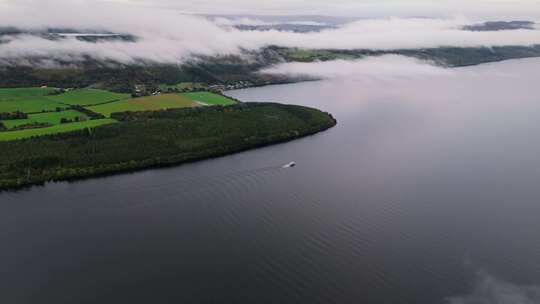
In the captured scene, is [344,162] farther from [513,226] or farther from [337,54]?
[337,54]

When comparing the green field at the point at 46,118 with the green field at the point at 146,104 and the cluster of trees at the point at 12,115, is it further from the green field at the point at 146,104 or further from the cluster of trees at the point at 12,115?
the green field at the point at 146,104

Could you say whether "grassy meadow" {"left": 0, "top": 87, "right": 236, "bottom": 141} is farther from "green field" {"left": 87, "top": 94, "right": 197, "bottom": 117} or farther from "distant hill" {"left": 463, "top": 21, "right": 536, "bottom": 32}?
"distant hill" {"left": 463, "top": 21, "right": 536, "bottom": 32}

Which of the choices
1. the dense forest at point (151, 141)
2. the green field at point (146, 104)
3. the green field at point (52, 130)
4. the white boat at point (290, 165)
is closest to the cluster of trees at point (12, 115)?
the green field at point (52, 130)

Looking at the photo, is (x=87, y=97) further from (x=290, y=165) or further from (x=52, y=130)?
(x=290, y=165)

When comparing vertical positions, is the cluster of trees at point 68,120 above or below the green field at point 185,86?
below

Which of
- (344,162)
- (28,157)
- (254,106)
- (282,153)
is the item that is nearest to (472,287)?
(344,162)

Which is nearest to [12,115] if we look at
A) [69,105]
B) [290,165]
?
[69,105]
